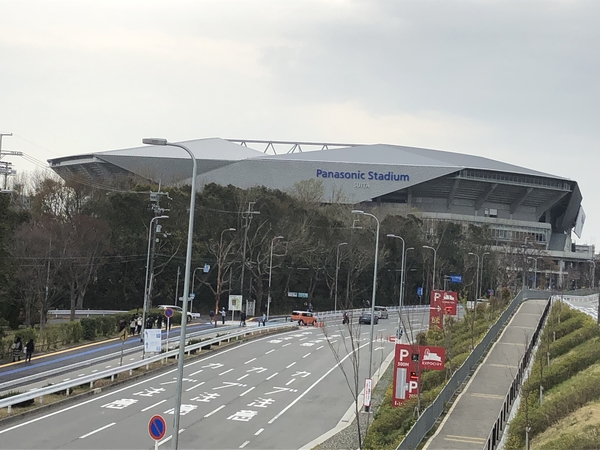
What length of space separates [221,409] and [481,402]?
8.80m

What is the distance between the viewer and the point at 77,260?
2295 inches

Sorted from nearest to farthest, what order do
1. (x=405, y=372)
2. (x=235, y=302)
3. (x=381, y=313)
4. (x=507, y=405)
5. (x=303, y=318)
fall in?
1. (x=507, y=405)
2. (x=405, y=372)
3. (x=235, y=302)
4. (x=303, y=318)
5. (x=381, y=313)

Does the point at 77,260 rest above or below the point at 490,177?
below

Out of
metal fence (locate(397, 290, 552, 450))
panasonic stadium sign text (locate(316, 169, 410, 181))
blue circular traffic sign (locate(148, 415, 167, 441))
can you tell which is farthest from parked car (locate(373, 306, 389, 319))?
blue circular traffic sign (locate(148, 415, 167, 441))

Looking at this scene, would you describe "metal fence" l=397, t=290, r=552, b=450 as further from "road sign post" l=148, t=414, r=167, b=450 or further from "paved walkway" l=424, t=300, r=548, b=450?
"road sign post" l=148, t=414, r=167, b=450

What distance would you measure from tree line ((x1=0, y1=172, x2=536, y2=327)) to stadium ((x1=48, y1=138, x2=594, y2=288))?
2625cm

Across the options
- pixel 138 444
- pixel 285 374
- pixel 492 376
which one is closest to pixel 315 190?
pixel 285 374

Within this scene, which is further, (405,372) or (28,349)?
(28,349)

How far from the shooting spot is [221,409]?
2556 centimetres

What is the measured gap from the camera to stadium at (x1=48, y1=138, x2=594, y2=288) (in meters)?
110

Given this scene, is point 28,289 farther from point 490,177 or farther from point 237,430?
point 490,177

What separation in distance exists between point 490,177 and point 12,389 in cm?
9319

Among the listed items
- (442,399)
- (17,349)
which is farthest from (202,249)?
(442,399)

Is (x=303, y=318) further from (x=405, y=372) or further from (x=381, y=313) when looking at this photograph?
(x=405, y=372)
